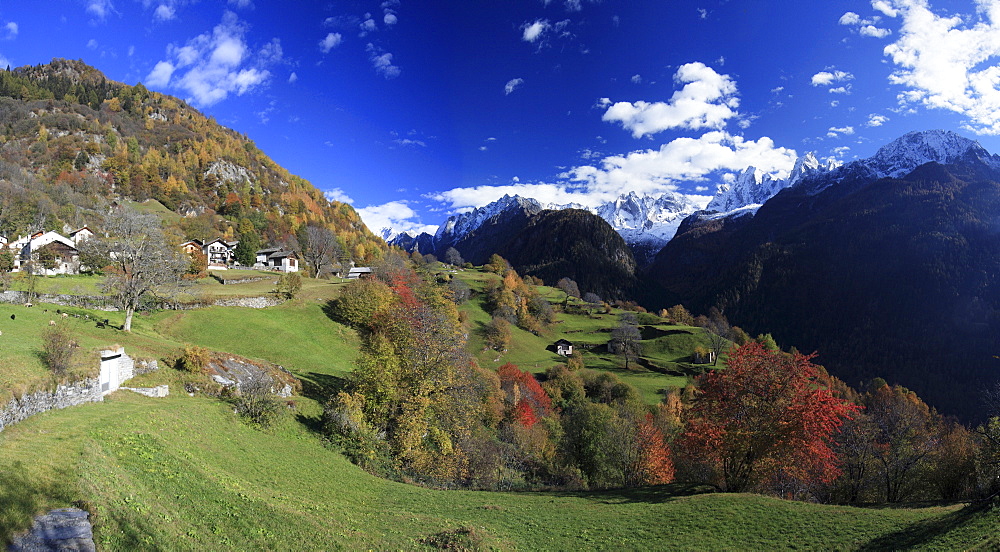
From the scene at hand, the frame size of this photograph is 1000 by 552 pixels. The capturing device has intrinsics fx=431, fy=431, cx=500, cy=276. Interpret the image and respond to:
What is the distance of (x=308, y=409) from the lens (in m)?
34.0

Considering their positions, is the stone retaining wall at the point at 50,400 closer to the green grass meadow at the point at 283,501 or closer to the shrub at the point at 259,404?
the green grass meadow at the point at 283,501

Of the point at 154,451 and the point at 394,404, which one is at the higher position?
the point at 154,451

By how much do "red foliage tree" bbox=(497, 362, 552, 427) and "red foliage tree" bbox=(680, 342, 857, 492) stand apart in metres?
32.6

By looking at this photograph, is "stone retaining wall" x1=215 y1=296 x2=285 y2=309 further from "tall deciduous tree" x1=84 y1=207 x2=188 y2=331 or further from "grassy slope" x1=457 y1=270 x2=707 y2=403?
"grassy slope" x1=457 y1=270 x2=707 y2=403

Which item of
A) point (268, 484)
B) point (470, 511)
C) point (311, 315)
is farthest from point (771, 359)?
point (311, 315)

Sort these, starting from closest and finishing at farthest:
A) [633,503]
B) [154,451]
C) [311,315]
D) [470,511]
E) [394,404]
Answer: [154,451], [470,511], [633,503], [394,404], [311,315]

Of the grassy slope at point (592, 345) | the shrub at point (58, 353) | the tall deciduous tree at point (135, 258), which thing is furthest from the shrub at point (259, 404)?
the grassy slope at point (592, 345)

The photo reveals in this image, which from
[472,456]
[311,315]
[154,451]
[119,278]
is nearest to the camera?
[154,451]

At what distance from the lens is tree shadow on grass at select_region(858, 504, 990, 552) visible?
1797 centimetres

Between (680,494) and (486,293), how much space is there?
373 ft

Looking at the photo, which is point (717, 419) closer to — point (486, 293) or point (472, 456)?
point (472, 456)

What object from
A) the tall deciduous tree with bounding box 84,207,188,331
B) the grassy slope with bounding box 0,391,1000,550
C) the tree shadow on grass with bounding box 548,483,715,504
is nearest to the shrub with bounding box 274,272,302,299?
the tall deciduous tree with bounding box 84,207,188,331

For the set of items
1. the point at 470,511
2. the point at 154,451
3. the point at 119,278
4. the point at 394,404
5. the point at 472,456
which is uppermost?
the point at 119,278

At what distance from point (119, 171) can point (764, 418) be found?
673 feet
